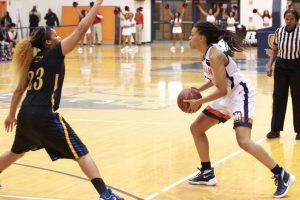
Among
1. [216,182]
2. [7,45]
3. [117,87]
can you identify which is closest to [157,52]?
[7,45]

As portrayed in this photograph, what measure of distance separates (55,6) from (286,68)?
30.5 metres

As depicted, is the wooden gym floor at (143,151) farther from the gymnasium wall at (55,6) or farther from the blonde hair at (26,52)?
the gymnasium wall at (55,6)

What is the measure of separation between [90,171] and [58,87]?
32.0 inches

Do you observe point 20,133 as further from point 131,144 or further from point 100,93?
point 100,93

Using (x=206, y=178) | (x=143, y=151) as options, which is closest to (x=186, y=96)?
(x=206, y=178)

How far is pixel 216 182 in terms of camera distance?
7.33 meters

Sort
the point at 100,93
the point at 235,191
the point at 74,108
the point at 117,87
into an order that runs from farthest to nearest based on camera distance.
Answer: the point at 117,87 < the point at 100,93 < the point at 74,108 < the point at 235,191

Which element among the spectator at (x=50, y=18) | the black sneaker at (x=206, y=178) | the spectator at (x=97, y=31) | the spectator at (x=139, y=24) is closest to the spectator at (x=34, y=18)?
the spectator at (x=50, y=18)

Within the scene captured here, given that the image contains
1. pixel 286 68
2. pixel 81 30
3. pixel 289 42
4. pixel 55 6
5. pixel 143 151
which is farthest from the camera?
pixel 55 6

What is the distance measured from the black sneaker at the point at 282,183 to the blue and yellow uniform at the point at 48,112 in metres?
1.92

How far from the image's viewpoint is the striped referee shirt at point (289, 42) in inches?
387

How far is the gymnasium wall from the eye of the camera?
124ft

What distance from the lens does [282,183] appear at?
6.79 metres

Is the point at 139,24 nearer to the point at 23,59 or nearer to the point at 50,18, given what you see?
the point at 50,18
